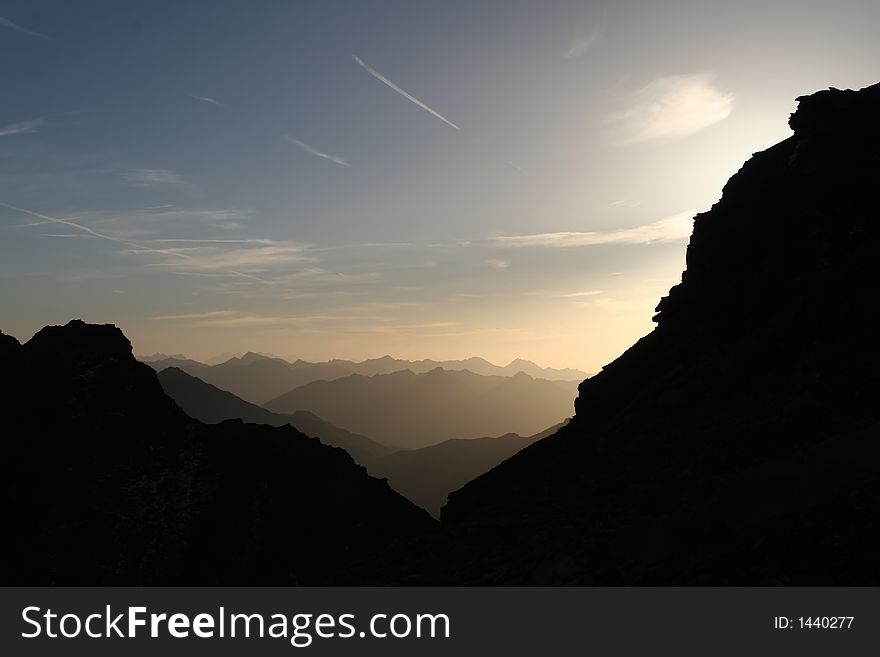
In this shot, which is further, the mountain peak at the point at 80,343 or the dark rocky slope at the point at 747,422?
the mountain peak at the point at 80,343

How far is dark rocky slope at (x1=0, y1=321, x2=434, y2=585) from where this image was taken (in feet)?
151

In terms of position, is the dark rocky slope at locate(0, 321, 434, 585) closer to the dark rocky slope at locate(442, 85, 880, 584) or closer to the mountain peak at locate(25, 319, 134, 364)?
the mountain peak at locate(25, 319, 134, 364)

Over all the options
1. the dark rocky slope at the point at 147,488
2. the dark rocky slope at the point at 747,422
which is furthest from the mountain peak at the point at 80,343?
the dark rocky slope at the point at 747,422

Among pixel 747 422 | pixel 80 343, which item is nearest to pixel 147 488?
pixel 80 343

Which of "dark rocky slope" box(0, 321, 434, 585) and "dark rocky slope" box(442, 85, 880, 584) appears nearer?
"dark rocky slope" box(442, 85, 880, 584)

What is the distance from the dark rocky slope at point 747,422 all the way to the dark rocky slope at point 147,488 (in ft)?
54.0

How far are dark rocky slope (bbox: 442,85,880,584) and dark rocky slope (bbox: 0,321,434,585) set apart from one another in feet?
54.0

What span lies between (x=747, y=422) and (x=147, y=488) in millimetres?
48922

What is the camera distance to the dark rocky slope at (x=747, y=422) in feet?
51.3

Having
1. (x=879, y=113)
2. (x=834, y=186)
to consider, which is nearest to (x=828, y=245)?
(x=834, y=186)

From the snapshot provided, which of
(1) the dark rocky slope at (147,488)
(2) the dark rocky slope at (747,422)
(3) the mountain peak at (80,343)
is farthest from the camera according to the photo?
(3) the mountain peak at (80,343)

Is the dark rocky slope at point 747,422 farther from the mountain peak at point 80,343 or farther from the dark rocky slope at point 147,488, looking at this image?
the mountain peak at point 80,343

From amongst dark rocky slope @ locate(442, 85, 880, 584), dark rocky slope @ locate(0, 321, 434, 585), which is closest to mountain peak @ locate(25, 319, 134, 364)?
dark rocky slope @ locate(0, 321, 434, 585)

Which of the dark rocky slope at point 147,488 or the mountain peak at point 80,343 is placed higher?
the mountain peak at point 80,343
